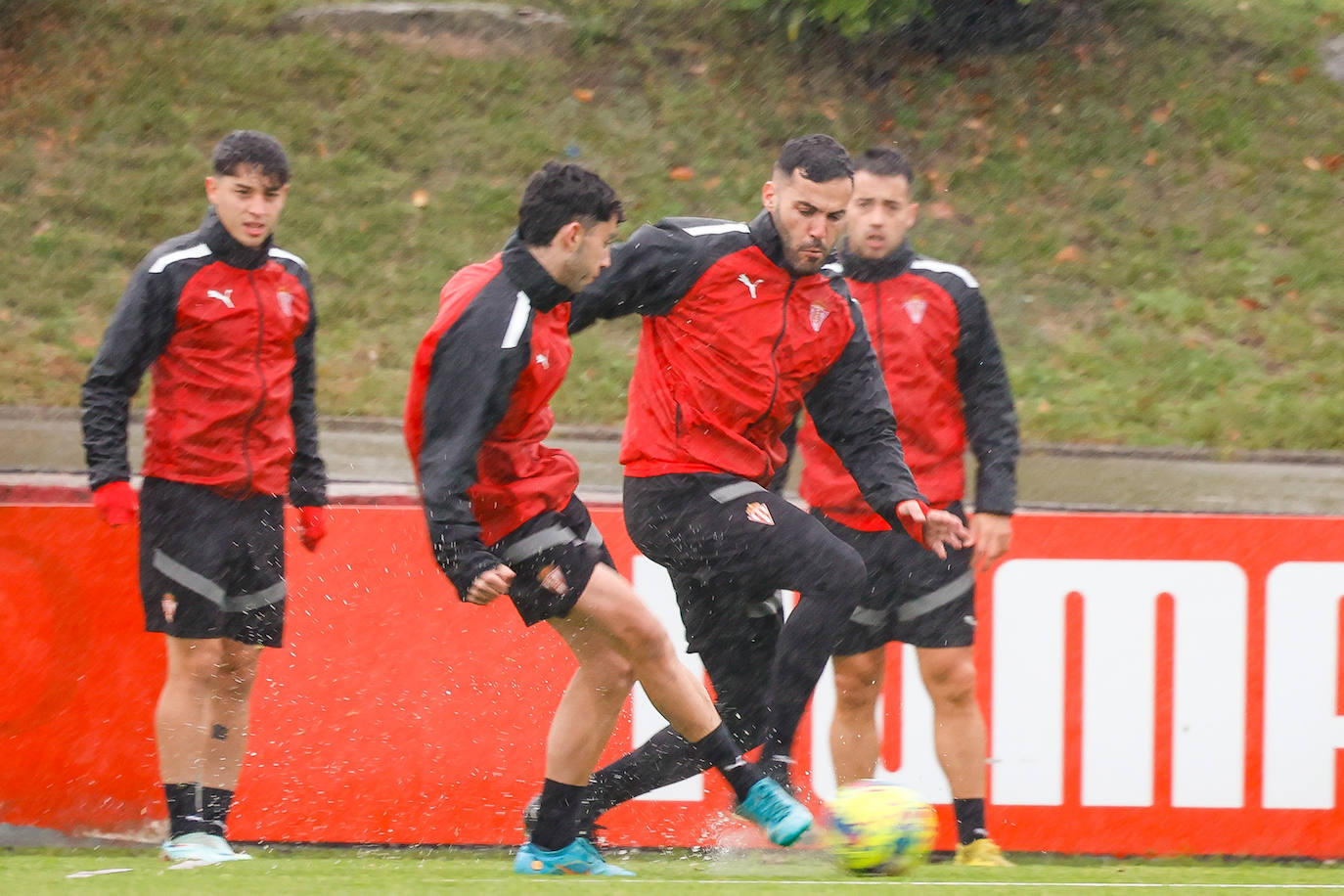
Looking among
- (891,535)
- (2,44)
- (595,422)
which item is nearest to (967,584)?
(891,535)

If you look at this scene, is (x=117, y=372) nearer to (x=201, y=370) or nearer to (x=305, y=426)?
(x=201, y=370)

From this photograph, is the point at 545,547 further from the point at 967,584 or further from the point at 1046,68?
the point at 1046,68

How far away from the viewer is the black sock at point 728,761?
440 centimetres

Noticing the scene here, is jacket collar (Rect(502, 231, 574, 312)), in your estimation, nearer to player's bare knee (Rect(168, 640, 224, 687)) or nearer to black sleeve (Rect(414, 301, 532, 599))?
black sleeve (Rect(414, 301, 532, 599))

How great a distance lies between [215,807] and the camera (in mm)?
5145

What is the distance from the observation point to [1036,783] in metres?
5.64

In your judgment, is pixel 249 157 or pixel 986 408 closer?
pixel 249 157

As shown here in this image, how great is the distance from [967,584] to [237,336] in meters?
2.44

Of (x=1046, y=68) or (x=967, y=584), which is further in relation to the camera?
(x=1046, y=68)

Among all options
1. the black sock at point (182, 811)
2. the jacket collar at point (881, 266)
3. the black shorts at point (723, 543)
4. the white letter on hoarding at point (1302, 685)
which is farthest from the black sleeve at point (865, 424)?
the black sock at point (182, 811)

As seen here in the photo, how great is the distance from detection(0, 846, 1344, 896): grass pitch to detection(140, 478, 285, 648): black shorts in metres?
0.71

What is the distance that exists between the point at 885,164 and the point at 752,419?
3.63 feet

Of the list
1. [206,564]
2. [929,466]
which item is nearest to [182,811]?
[206,564]

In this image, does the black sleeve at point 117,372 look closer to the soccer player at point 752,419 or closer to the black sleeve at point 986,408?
the soccer player at point 752,419
